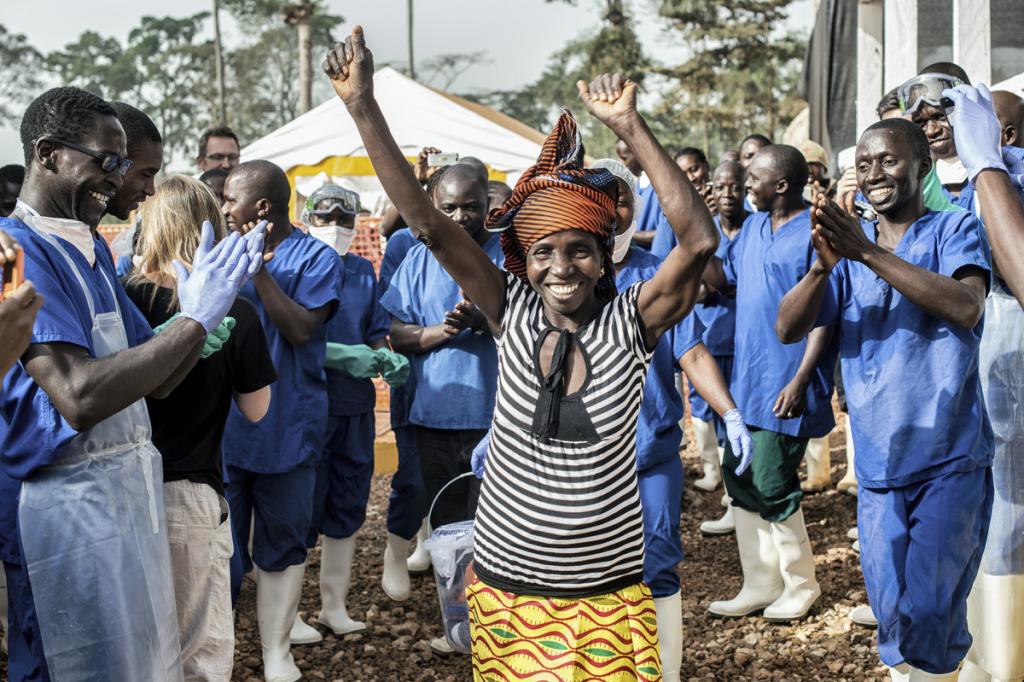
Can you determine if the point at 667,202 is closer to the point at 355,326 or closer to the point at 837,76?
the point at 355,326

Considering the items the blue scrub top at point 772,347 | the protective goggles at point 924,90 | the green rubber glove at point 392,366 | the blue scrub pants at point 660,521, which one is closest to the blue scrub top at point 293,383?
the green rubber glove at point 392,366

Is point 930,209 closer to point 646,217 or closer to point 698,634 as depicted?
point 698,634

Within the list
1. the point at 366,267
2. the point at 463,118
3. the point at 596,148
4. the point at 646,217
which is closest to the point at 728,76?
the point at 596,148

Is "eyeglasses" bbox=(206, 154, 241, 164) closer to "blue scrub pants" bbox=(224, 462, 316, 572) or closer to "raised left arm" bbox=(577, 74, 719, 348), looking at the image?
"blue scrub pants" bbox=(224, 462, 316, 572)

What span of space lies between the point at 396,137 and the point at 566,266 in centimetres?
860

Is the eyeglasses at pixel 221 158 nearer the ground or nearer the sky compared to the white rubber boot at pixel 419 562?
nearer the sky

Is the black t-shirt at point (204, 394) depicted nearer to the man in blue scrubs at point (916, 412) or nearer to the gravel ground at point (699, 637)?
the gravel ground at point (699, 637)

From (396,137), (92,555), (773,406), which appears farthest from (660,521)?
(396,137)

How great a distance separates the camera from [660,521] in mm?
4035

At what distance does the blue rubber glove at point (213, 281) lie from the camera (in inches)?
106

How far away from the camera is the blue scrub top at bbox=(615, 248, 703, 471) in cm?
396

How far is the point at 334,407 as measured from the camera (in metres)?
5.21

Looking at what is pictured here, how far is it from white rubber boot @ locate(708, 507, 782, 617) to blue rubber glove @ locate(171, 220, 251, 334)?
336 cm

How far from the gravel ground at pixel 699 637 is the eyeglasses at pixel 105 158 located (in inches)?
105
